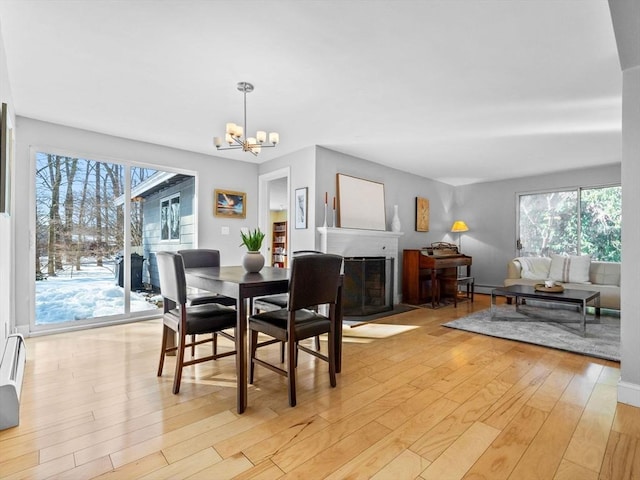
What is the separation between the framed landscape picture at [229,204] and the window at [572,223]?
206 inches

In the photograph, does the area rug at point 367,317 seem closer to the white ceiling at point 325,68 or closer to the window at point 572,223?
the white ceiling at point 325,68

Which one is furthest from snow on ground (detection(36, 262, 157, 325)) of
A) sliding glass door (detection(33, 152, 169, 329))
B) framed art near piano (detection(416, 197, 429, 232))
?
framed art near piano (detection(416, 197, 429, 232))

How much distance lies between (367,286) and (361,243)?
0.62 metres

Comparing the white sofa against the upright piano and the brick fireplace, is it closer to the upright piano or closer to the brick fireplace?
the upright piano

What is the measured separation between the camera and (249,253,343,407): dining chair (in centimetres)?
206

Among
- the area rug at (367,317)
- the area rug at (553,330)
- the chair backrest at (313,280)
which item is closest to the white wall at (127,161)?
the area rug at (367,317)

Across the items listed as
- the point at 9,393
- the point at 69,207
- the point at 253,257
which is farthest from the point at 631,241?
the point at 69,207

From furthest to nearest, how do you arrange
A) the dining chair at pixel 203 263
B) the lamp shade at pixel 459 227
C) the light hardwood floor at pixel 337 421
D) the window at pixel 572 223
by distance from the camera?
the lamp shade at pixel 459 227
the window at pixel 572 223
the dining chair at pixel 203 263
the light hardwood floor at pixel 337 421

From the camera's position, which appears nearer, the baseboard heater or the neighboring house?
the baseboard heater

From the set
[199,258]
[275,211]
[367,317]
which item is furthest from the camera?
[275,211]

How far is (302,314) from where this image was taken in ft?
7.97

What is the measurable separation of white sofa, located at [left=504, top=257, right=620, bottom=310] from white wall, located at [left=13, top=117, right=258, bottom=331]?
4.43m

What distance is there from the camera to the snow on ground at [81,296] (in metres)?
3.68

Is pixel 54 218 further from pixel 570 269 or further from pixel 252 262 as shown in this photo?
pixel 570 269
